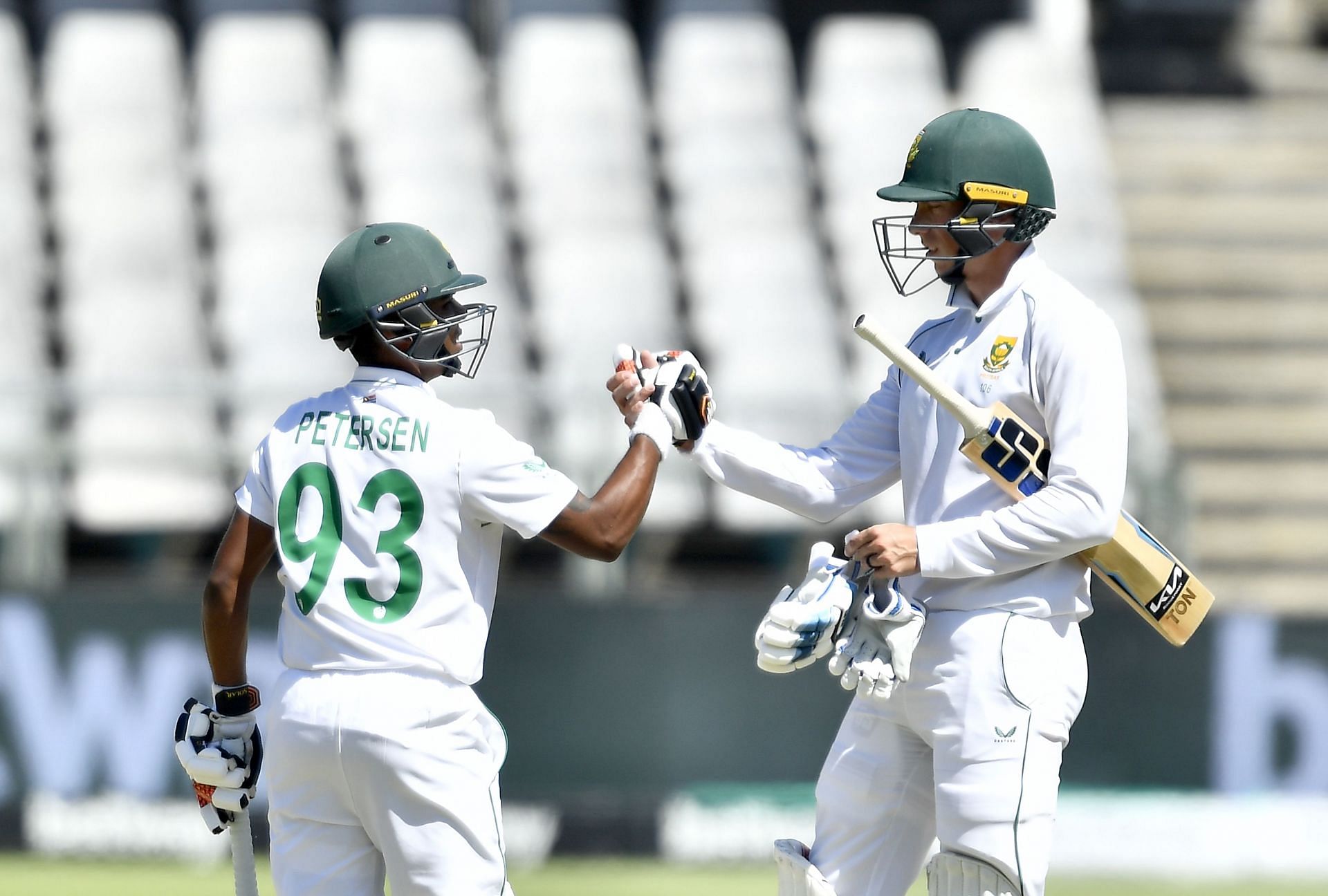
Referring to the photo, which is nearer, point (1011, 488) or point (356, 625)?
point (356, 625)

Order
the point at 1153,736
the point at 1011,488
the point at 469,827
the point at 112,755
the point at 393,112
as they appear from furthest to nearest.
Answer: the point at 393,112 < the point at 1153,736 < the point at 112,755 < the point at 1011,488 < the point at 469,827

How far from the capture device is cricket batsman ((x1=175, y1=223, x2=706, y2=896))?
3.32 m

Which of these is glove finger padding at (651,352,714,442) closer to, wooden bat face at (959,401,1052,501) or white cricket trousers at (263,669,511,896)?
wooden bat face at (959,401,1052,501)

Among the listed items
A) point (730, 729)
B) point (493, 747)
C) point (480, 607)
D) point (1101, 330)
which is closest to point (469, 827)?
point (493, 747)

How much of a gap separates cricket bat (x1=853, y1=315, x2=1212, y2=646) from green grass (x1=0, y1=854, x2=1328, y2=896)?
3.02 m

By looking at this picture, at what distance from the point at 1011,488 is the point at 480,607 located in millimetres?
1087

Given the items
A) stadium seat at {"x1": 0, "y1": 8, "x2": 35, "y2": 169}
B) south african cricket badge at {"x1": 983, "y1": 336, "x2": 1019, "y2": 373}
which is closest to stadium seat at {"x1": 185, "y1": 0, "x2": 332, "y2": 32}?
stadium seat at {"x1": 0, "y1": 8, "x2": 35, "y2": 169}

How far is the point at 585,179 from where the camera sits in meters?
11.4

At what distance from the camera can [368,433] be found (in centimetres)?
343

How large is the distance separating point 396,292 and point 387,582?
58 cm

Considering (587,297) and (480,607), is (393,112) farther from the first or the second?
(480,607)

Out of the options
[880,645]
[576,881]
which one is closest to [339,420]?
[880,645]

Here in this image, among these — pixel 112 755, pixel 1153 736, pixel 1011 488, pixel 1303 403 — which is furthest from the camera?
pixel 1303 403

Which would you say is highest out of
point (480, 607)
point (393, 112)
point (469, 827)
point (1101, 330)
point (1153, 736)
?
point (393, 112)
